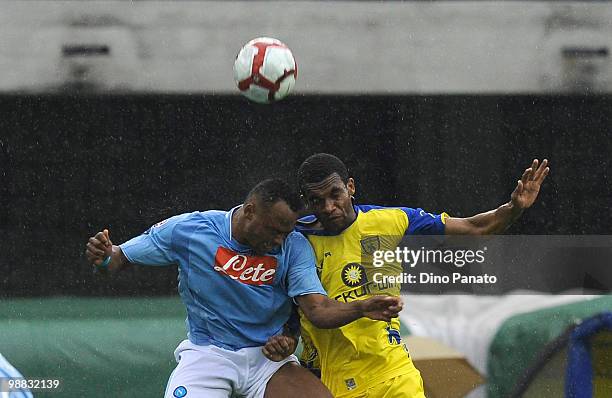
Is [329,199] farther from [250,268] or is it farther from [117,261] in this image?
[117,261]

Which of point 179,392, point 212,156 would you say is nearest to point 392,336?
point 179,392

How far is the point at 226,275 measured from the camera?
14.5 feet

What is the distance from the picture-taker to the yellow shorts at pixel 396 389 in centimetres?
440

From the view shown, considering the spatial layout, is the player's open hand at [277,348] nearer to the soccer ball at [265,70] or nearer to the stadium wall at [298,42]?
the soccer ball at [265,70]

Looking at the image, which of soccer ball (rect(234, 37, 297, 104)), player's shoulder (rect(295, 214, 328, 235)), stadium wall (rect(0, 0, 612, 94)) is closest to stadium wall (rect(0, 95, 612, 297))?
stadium wall (rect(0, 0, 612, 94))

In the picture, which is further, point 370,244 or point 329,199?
point 370,244

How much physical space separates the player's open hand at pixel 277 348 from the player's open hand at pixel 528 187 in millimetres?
1114

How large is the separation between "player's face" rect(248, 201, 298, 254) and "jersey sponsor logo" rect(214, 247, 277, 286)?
5cm

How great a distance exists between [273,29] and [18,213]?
217 centimetres

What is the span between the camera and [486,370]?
20.0ft

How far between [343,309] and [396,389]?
1.55 feet

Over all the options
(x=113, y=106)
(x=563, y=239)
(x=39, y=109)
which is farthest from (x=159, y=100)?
(x=563, y=239)

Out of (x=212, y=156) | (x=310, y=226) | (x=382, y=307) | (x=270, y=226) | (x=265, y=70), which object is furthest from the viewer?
(x=212, y=156)

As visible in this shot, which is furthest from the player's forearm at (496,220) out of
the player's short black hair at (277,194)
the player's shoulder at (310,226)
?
the player's short black hair at (277,194)
